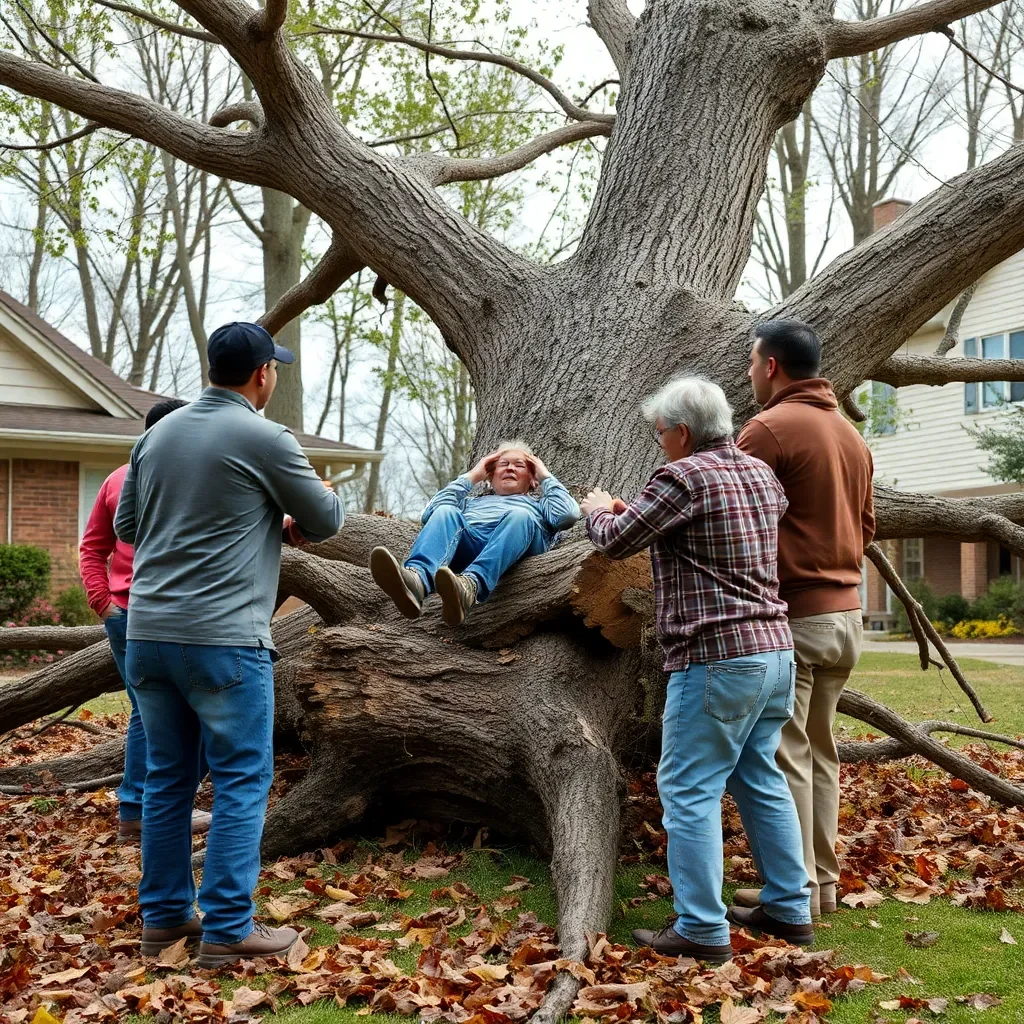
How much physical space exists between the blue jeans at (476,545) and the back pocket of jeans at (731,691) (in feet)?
4.93

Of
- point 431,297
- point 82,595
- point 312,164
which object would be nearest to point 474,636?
point 431,297

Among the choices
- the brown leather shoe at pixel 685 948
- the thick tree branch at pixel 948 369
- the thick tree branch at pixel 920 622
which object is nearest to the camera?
the brown leather shoe at pixel 685 948

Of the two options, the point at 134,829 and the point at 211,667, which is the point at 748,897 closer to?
the point at 211,667

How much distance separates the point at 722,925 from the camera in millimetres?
3967

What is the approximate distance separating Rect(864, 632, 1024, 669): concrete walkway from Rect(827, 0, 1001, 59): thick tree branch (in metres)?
11.2

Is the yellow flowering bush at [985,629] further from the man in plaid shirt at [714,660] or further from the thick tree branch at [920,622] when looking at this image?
the man in plaid shirt at [714,660]

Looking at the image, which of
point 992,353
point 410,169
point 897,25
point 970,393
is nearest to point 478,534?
point 410,169

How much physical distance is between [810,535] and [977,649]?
61.2ft

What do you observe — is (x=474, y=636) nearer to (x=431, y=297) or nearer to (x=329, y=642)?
(x=329, y=642)

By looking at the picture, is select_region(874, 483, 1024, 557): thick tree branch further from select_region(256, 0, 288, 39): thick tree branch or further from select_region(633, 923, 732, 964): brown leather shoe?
Result: select_region(256, 0, 288, 39): thick tree branch

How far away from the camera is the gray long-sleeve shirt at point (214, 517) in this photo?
398cm

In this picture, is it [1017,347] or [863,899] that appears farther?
[1017,347]

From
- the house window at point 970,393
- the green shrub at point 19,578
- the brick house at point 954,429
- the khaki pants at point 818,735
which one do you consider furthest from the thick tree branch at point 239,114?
the house window at point 970,393

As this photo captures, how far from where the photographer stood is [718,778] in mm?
4020
